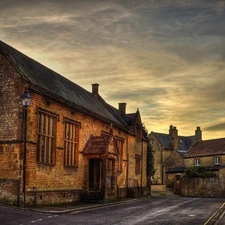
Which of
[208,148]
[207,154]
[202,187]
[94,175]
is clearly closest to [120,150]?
[94,175]

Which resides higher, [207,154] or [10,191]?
[207,154]

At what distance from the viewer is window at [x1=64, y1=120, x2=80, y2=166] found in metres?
25.5

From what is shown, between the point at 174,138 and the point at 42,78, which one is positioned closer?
the point at 42,78

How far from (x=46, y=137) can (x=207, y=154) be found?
161 ft

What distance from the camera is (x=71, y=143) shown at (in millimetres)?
26406

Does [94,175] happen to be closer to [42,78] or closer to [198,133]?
[42,78]

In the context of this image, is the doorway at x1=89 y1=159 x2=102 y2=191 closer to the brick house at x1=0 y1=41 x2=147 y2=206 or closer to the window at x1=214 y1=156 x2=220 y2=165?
the brick house at x1=0 y1=41 x2=147 y2=206

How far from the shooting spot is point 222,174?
170 feet

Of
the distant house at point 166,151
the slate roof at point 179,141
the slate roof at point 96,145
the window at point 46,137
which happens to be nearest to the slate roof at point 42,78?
the window at point 46,137

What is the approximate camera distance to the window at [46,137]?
879 inches

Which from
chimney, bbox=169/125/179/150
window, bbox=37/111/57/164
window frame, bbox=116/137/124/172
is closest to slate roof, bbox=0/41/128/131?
window, bbox=37/111/57/164

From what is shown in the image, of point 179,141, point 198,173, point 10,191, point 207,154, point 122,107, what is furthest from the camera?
point 179,141

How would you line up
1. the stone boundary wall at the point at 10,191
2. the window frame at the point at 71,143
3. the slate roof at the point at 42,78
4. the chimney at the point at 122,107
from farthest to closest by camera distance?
the chimney at the point at 122,107, the window frame at the point at 71,143, the slate roof at the point at 42,78, the stone boundary wall at the point at 10,191

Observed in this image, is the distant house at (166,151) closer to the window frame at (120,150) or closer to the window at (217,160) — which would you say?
the window at (217,160)
